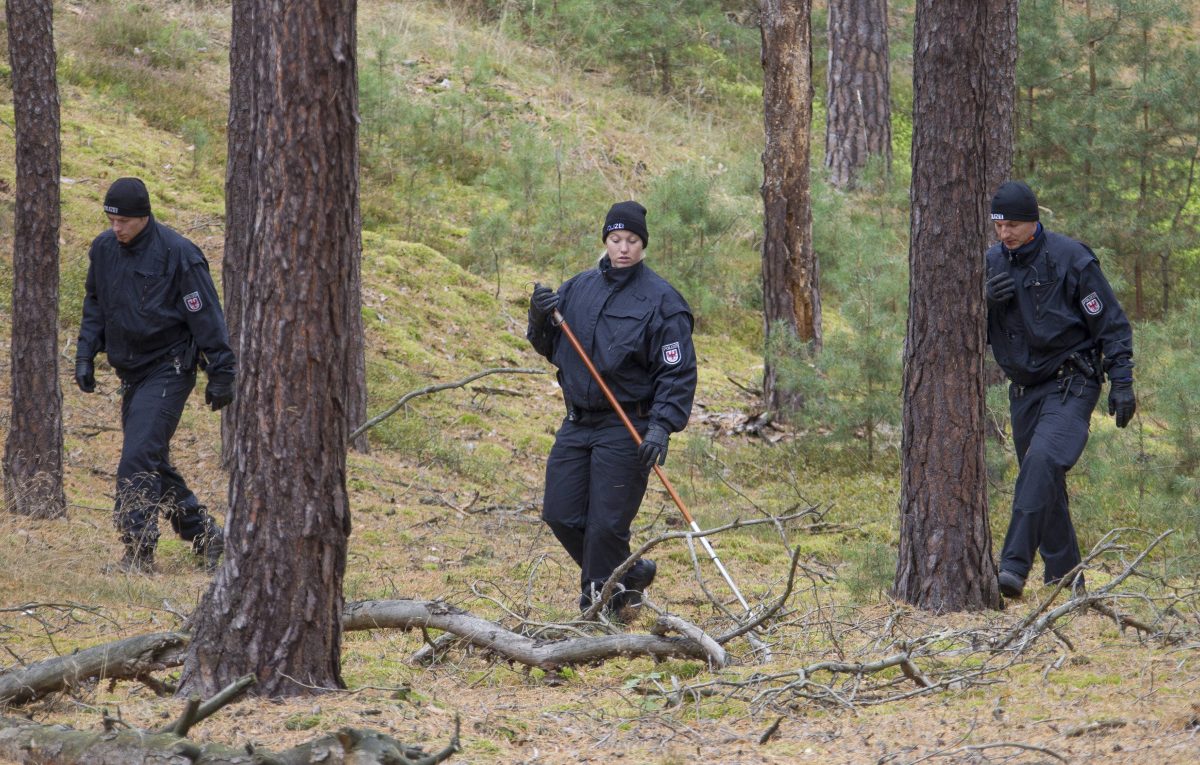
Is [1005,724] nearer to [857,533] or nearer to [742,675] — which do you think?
[742,675]

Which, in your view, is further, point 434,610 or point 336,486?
point 434,610

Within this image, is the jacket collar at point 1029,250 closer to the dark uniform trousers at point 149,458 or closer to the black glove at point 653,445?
the black glove at point 653,445

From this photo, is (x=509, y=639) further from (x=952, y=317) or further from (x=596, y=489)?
(x=952, y=317)

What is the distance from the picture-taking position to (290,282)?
4398 mm

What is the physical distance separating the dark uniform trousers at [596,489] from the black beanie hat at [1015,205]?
91.2 inches

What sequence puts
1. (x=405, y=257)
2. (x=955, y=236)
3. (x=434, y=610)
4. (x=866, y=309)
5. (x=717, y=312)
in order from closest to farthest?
1. (x=434, y=610)
2. (x=955, y=236)
3. (x=866, y=309)
4. (x=405, y=257)
5. (x=717, y=312)

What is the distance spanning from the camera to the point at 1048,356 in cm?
681

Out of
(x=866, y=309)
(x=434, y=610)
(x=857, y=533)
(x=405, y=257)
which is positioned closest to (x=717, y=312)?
(x=405, y=257)

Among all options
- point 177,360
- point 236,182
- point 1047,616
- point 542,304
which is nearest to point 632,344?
point 542,304

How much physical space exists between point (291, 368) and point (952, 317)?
135 inches

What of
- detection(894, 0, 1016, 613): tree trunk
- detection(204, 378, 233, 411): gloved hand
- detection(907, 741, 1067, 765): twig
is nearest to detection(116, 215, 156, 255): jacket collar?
detection(204, 378, 233, 411): gloved hand

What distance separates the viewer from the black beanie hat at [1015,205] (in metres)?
6.75

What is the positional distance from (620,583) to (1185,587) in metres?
2.92

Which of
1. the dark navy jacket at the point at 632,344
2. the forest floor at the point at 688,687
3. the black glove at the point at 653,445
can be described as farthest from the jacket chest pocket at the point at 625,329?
the forest floor at the point at 688,687
